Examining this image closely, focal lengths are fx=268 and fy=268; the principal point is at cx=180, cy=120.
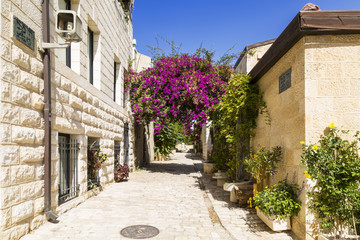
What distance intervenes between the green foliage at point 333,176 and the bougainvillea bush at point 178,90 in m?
6.32

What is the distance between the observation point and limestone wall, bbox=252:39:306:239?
3674mm

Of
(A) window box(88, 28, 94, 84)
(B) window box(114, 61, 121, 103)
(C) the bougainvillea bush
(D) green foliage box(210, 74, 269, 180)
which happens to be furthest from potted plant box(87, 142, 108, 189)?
(C) the bougainvillea bush

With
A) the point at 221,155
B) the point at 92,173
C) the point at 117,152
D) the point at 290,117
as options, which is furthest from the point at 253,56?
the point at 92,173

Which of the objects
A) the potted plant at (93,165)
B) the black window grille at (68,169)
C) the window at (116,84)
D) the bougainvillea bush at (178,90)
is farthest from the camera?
the bougainvillea bush at (178,90)

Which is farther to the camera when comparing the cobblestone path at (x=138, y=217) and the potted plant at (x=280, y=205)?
the cobblestone path at (x=138, y=217)

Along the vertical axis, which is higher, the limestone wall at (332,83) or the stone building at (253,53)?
the stone building at (253,53)

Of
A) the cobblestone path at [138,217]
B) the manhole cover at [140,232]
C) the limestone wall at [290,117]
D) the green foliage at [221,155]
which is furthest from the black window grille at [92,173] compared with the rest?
the limestone wall at [290,117]

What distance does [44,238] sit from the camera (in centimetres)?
371

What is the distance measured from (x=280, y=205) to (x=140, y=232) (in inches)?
84.3

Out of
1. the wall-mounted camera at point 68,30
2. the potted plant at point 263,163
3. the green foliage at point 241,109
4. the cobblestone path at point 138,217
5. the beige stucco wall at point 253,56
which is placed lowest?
the cobblestone path at point 138,217

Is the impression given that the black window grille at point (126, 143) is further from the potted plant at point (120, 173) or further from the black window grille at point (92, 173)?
the black window grille at point (92, 173)

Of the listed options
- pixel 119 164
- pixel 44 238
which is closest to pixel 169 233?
pixel 44 238

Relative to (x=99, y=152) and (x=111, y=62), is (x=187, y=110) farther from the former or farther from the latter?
(x=99, y=152)

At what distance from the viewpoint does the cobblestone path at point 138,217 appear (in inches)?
160
